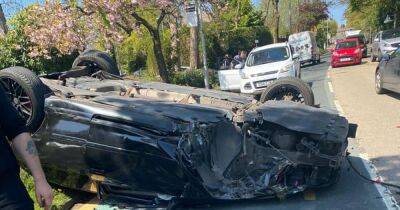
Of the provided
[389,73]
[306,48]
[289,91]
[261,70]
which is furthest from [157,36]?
[306,48]

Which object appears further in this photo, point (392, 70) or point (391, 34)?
point (391, 34)

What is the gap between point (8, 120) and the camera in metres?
2.69

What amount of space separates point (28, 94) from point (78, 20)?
9383mm

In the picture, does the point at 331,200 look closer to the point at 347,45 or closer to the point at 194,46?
the point at 194,46

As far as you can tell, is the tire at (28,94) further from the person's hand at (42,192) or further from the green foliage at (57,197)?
the person's hand at (42,192)

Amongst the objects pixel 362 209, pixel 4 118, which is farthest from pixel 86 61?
pixel 4 118

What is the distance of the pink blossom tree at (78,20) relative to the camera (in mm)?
14055

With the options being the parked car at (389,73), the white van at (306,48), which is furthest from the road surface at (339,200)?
the white van at (306,48)

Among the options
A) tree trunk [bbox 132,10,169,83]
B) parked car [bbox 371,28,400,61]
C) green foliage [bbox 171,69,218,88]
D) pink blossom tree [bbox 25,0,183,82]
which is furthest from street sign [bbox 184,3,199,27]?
parked car [bbox 371,28,400,61]

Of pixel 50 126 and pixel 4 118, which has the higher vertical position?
pixel 4 118

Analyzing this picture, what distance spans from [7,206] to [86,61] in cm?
654

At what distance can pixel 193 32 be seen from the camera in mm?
22734

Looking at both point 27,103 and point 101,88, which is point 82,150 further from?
point 101,88

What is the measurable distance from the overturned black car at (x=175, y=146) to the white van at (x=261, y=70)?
8.80 m
